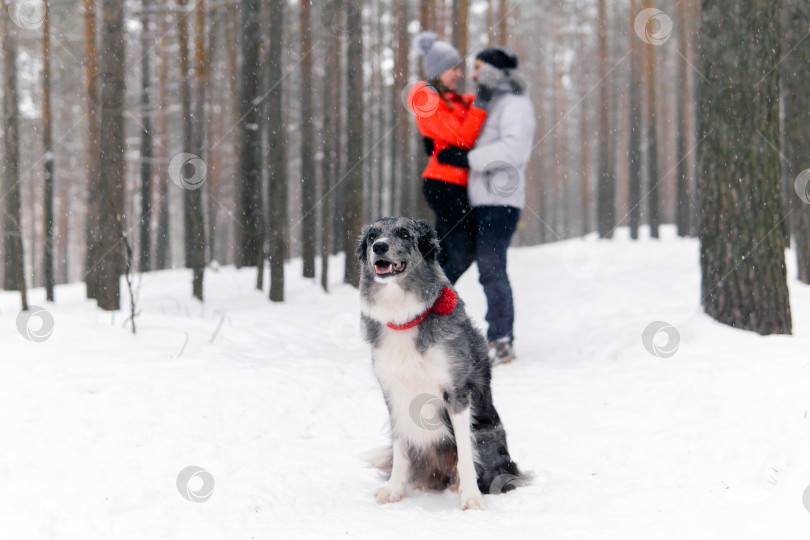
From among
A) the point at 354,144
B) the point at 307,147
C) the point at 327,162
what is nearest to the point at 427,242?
the point at 354,144

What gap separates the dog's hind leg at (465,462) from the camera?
335 cm

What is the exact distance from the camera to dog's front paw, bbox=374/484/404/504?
3.49 meters

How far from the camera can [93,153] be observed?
844cm

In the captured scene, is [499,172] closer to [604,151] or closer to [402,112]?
[402,112]

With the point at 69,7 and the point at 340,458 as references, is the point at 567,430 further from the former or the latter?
the point at 69,7

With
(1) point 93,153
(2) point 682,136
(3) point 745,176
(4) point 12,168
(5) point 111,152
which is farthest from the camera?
(2) point 682,136

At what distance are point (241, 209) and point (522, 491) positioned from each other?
909 cm

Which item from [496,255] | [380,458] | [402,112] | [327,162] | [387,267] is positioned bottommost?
[380,458]

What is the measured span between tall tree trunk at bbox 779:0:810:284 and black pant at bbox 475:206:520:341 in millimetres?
6193

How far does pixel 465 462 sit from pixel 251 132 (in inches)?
359

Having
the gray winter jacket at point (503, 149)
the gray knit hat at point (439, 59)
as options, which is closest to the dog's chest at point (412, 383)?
the gray winter jacket at point (503, 149)

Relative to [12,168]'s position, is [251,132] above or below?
above

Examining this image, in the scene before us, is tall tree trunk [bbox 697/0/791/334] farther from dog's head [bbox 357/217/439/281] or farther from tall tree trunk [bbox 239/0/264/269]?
tall tree trunk [bbox 239/0/264/269]

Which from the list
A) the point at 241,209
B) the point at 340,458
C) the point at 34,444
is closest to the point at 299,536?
the point at 340,458
